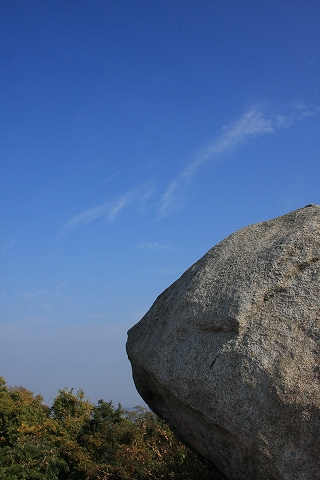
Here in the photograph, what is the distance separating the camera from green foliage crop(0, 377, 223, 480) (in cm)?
1027

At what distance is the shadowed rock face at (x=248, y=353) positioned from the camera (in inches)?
195

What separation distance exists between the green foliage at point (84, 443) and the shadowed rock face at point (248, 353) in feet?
12.6

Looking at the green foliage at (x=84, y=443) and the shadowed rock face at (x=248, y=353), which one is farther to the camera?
the green foliage at (x=84, y=443)

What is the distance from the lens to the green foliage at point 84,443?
10.3m

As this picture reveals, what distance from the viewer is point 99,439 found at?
12906mm

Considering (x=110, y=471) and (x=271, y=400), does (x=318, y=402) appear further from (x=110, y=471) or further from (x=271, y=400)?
(x=110, y=471)

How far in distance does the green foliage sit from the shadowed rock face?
3.85 metres

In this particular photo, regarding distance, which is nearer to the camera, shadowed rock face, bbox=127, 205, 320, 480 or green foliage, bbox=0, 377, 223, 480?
shadowed rock face, bbox=127, 205, 320, 480

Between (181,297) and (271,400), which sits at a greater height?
(181,297)

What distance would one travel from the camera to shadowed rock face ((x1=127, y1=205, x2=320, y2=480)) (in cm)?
496

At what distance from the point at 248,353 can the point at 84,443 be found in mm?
9408

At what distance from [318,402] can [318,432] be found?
0.97 ft

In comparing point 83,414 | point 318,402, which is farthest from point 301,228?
point 83,414

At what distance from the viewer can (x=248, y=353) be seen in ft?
17.3
